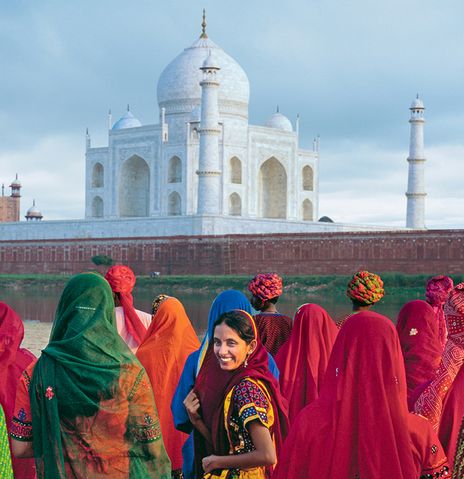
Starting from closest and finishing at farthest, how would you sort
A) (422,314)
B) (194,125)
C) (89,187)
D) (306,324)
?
1. (306,324)
2. (422,314)
3. (194,125)
4. (89,187)

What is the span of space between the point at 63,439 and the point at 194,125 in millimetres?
27639

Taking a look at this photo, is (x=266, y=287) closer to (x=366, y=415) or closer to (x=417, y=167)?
(x=366, y=415)

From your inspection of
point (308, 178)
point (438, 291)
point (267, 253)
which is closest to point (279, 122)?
point (308, 178)

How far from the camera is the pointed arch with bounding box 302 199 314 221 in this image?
3216cm

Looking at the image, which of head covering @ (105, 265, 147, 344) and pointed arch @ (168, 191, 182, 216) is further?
pointed arch @ (168, 191, 182, 216)

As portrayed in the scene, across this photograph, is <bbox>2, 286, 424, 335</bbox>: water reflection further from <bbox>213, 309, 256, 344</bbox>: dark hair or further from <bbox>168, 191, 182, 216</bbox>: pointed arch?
<bbox>213, 309, 256, 344</bbox>: dark hair

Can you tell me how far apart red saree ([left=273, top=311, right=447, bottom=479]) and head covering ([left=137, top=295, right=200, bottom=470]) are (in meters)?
1.33

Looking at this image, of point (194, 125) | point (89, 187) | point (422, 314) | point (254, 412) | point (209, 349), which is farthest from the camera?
point (89, 187)

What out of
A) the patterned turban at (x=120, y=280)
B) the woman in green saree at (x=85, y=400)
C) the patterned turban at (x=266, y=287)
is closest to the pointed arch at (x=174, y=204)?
the patterned turban at (x=120, y=280)

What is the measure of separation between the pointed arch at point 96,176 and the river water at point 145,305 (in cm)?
692

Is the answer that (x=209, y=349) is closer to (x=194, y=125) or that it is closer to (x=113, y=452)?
(x=113, y=452)

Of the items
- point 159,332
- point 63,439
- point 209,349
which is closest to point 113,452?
point 63,439

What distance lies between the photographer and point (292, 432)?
249 cm

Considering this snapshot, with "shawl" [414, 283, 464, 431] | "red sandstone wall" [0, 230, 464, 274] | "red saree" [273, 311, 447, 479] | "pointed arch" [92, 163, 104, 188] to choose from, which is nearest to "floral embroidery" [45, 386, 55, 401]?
"red saree" [273, 311, 447, 479]
